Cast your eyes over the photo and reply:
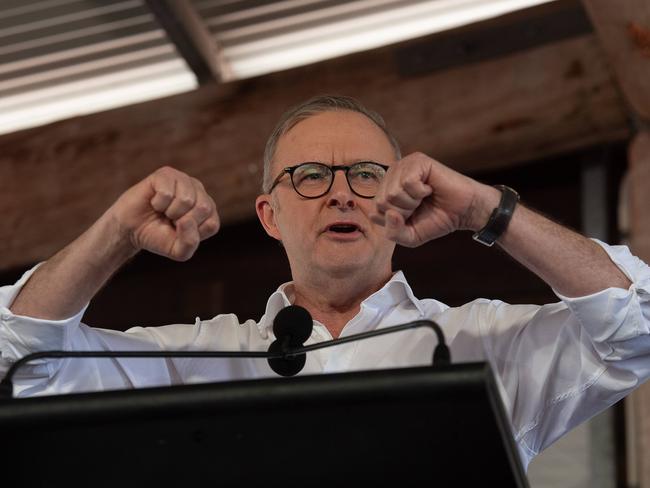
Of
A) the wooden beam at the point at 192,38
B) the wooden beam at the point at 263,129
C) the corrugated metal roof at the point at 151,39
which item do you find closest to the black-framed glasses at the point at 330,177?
the wooden beam at the point at 263,129

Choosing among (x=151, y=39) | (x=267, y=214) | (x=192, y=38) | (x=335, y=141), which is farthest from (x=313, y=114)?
(x=151, y=39)

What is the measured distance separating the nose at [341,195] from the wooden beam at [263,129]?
194 cm

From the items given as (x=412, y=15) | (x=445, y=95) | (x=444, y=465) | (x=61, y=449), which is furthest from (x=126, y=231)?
(x=412, y=15)

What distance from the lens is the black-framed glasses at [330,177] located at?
2.32 meters

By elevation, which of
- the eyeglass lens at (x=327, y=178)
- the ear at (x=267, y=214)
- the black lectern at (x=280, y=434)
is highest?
the ear at (x=267, y=214)

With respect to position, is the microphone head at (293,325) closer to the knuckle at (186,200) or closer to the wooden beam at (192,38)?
the knuckle at (186,200)

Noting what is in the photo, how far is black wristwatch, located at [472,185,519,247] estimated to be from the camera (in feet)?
6.02

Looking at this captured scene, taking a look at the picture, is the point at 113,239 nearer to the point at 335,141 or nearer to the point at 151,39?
the point at 335,141

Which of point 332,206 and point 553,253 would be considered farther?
point 332,206

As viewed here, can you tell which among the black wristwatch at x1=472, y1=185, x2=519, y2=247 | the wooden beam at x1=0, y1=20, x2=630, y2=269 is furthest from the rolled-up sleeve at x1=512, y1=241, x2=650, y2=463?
the wooden beam at x1=0, y1=20, x2=630, y2=269

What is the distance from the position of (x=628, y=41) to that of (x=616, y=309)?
6.31 ft

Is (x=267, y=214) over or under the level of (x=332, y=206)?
over

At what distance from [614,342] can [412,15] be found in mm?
2824

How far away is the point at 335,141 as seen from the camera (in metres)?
2.39
